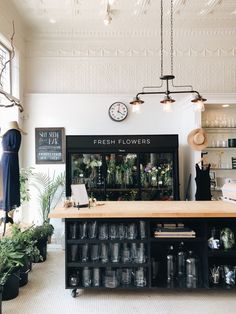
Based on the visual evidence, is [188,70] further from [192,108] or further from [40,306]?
[40,306]

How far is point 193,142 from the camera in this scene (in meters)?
4.91

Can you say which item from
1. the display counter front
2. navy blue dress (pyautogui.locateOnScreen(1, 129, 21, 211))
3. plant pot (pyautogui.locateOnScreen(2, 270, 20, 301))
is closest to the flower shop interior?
navy blue dress (pyautogui.locateOnScreen(1, 129, 21, 211))

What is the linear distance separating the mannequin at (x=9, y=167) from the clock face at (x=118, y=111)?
2.25 metres

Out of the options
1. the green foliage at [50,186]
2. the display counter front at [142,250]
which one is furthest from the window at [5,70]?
the display counter front at [142,250]

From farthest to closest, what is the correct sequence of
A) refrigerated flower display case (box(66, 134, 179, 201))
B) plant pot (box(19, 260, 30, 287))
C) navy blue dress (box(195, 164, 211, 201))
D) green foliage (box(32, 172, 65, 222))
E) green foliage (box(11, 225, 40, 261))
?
green foliage (box(32, 172, 65, 222))
refrigerated flower display case (box(66, 134, 179, 201))
navy blue dress (box(195, 164, 211, 201))
plant pot (box(19, 260, 30, 287))
green foliage (box(11, 225, 40, 261))

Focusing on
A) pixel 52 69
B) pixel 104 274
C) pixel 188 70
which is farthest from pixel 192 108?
pixel 104 274

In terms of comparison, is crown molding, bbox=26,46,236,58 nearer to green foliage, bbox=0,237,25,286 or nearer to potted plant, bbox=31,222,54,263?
potted plant, bbox=31,222,54,263

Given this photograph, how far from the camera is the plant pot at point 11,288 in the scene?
10.2 ft

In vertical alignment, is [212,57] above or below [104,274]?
above

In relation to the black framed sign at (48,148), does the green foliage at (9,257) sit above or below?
below

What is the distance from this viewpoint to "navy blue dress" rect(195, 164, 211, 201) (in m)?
4.84

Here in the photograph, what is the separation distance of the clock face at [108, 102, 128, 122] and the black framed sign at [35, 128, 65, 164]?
1041 mm

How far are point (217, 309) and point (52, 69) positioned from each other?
15.7 feet

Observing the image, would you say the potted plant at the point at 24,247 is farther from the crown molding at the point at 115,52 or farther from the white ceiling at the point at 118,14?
the white ceiling at the point at 118,14
